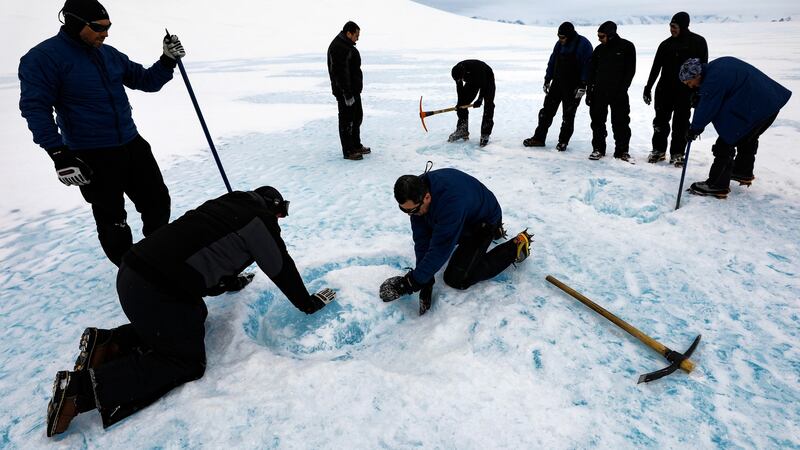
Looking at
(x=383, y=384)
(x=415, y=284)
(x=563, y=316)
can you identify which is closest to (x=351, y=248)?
(x=415, y=284)

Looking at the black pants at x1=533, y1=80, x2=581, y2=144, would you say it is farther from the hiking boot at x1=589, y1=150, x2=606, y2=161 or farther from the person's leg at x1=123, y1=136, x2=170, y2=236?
the person's leg at x1=123, y1=136, x2=170, y2=236

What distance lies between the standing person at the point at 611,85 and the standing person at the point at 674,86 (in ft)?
1.02

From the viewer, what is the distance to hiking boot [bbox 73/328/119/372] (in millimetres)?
2196

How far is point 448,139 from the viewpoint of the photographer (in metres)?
7.23

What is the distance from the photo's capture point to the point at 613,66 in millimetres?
5133

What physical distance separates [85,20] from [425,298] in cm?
300

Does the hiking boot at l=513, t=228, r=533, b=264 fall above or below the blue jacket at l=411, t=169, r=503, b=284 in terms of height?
below

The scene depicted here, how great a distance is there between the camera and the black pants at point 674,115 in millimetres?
4926

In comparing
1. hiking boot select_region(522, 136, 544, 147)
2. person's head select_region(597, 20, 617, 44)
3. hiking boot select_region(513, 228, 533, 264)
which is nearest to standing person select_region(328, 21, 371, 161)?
hiking boot select_region(522, 136, 544, 147)

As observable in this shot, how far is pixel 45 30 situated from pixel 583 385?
153 feet

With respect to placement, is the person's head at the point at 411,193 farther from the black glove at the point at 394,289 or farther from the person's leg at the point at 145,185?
the person's leg at the point at 145,185

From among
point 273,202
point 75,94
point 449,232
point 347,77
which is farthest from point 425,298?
point 347,77

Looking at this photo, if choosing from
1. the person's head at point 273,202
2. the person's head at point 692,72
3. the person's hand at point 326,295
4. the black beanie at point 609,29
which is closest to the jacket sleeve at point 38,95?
the person's head at point 273,202

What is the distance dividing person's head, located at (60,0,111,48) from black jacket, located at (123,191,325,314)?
146cm
